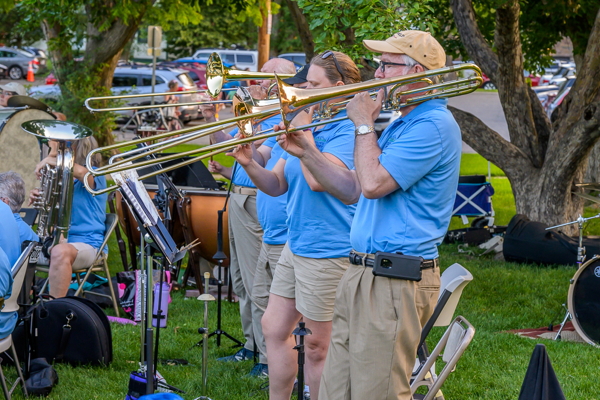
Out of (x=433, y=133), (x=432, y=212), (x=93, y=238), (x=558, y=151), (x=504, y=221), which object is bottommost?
(x=504, y=221)

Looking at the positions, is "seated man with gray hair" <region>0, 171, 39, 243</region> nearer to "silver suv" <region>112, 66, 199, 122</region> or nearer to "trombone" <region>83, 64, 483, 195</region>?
"trombone" <region>83, 64, 483, 195</region>

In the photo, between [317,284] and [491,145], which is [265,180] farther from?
[491,145]

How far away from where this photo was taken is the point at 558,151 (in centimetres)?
809

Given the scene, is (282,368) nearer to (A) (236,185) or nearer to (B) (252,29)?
(A) (236,185)

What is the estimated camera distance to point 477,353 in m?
5.37

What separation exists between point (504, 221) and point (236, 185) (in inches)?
258

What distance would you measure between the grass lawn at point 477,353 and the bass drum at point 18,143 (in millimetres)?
2461

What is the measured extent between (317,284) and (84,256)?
299 centimetres

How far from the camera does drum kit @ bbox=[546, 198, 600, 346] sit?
5.65 m

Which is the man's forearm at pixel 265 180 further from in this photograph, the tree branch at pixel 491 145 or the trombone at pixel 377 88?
the tree branch at pixel 491 145

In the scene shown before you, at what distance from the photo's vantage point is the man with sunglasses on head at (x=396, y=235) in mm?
2748

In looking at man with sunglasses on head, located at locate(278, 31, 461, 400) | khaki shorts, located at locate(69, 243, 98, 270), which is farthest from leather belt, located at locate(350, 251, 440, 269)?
khaki shorts, located at locate(69, 243, 98, 270)

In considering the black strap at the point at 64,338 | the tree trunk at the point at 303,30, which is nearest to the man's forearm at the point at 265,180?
the black strap at the point at 64,338

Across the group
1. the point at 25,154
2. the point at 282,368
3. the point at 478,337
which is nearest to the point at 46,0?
the point at 25,154
